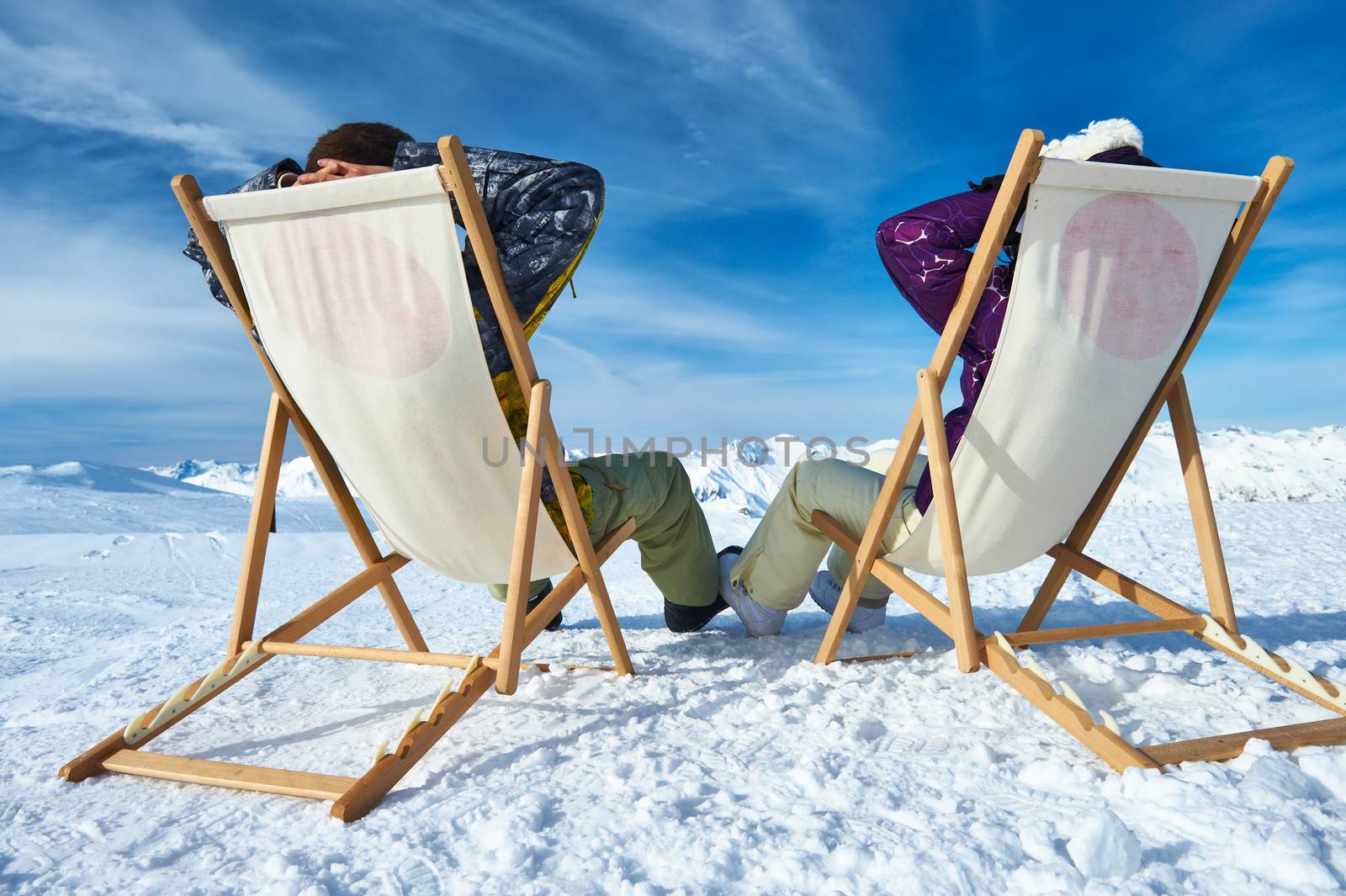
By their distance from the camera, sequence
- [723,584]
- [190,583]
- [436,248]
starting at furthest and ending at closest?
1. [190,583]
2. [723,584]
3. [436,248]

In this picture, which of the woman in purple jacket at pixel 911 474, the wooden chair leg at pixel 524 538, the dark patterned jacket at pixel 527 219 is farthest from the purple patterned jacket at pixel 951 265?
the wooden chair leg at pixel 524 538

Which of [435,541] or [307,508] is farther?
[307,508]

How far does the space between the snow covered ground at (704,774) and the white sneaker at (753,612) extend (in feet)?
0.26

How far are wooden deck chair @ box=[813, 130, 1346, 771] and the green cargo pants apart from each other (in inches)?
33.1

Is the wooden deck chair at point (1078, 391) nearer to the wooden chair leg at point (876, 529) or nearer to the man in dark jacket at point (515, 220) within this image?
the wooden chair leg at point (876, 529)

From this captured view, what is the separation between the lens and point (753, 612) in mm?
3135

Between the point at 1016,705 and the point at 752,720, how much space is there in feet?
2.40

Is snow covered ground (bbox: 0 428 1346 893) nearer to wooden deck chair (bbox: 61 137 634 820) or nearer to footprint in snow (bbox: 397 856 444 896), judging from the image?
footprint in snow (bbox: 397 856 444 896)

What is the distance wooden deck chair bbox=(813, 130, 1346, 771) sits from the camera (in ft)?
5.95

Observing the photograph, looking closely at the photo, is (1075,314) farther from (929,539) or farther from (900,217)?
(929,539)

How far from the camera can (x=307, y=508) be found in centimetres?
1114

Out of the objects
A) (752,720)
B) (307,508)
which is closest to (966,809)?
(752,720)

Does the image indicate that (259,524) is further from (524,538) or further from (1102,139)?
(1102,139)

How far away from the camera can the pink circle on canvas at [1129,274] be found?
189 cm
